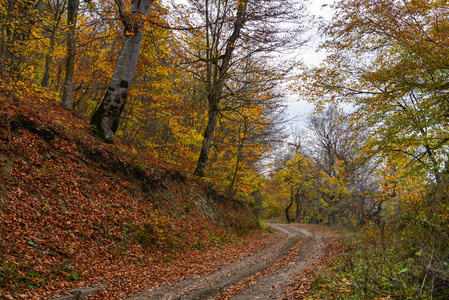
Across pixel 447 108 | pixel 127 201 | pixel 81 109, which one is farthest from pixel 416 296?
pixel 81 109

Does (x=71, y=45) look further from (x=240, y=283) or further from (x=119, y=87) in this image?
(x=240, y=283)

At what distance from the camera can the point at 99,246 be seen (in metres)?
6.34

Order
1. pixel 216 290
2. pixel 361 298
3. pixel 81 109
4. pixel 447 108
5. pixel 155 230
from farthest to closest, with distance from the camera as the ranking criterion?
Answer: pixel 81 109 → pixel 155 230 → pixel 447 108 → pixel 216 290 → pixel 361 298

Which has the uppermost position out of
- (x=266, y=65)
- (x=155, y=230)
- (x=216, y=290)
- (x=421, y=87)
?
(x=266, y=65)

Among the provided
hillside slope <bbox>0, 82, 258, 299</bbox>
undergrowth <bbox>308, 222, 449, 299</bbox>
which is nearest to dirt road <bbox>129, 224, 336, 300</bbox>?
hillside slope <bbox>0, 82, 258, 299</bbox>

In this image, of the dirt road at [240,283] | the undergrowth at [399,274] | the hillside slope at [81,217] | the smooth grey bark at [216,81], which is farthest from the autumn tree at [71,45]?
the undergrowth at [399,274]

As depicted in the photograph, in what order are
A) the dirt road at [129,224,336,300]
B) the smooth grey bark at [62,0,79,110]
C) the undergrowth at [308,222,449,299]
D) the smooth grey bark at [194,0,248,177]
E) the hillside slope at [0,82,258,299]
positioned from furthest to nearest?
the smooth grey bark at [194,0,248,177], the smooth grey bark at [62,0,79,110], the dirt road at [129,224,336,300], the hillside slope at [0,82,258,299], the undergrowth at [308,222,449,299]

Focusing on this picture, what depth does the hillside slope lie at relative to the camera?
16.1 feet

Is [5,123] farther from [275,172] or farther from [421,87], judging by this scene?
[275,172]

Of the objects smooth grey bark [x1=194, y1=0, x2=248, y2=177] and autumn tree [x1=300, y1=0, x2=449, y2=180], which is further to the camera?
smooth grey bark [x1=194, y1=0, x2=248, y2=177]

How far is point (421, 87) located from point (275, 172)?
24.0m

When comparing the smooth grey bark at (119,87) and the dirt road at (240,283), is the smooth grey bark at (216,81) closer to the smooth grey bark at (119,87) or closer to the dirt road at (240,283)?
the smooth grey bark at (119,87)

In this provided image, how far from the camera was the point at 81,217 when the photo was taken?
21.7ft

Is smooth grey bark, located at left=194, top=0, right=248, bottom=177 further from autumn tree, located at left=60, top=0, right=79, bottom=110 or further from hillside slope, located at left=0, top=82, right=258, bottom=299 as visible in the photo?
autumn tree, located at left=60, top=0, right=79, bottom=110
